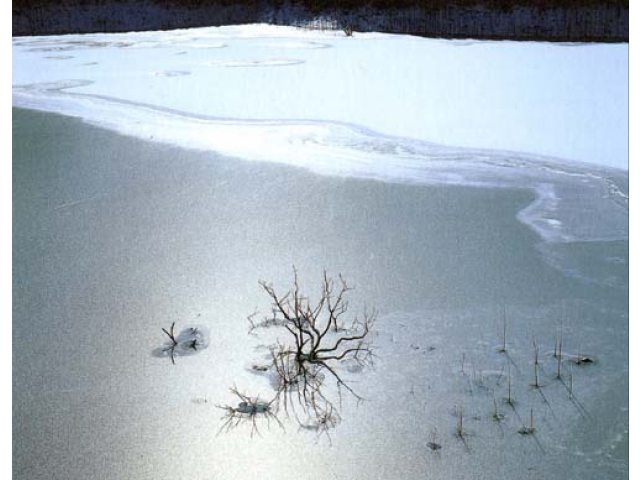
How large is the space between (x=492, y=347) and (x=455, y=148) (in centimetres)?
168

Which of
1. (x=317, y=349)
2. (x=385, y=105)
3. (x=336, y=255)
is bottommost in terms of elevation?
(x=317, y=349)

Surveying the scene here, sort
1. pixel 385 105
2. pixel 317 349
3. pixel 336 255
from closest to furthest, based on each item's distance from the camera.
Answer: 1. pixel 317 349
2. pixel 336 255
3. pixel 385 105

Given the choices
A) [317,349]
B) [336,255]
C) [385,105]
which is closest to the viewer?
[317,349]

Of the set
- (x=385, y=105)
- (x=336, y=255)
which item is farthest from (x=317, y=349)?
(x=385, y=105)

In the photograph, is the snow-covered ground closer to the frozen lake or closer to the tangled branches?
the frozen lake

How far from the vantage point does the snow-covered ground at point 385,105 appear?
3.50 m

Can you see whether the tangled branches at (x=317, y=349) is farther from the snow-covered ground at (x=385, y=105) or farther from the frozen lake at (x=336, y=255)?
the snow-covered ground at (x=385, y=105)

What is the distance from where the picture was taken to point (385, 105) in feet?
14.2

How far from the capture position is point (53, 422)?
79.7 inches

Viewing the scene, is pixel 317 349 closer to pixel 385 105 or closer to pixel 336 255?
pixel 336 255

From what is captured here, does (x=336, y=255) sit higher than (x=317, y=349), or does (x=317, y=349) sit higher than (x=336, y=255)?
(x=336, y=255)

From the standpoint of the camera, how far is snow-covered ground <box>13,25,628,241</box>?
350 centimetres

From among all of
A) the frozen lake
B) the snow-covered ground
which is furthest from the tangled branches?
the snow-covered ground

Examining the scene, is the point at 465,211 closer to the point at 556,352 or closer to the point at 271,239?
the point at 271,239
